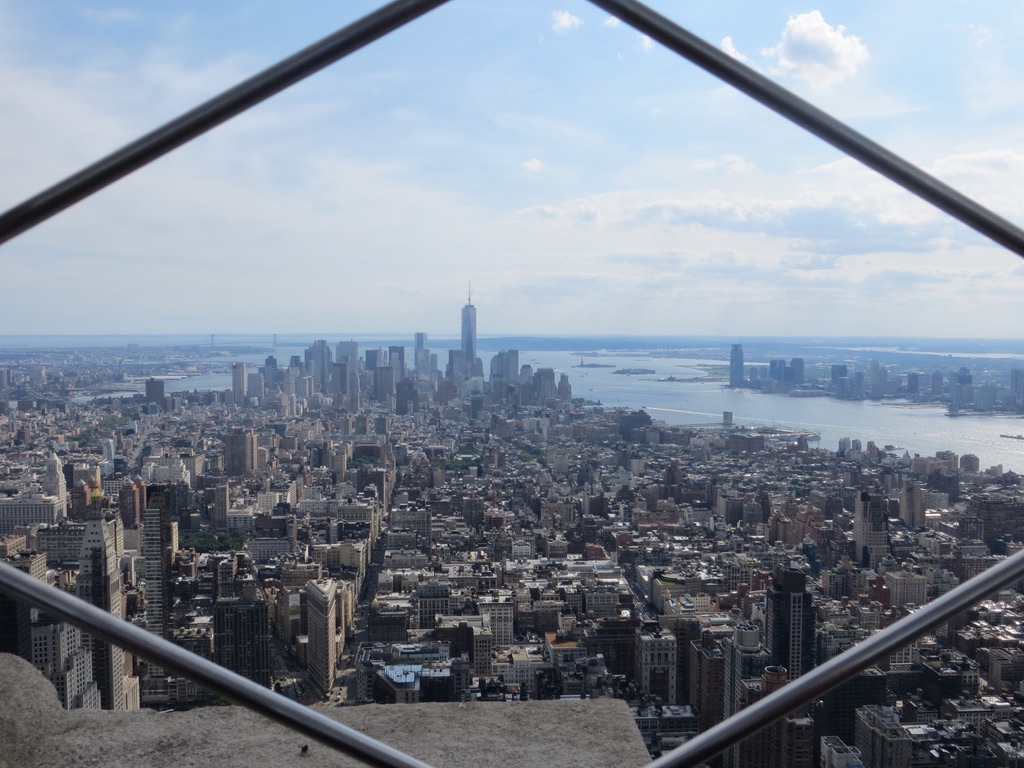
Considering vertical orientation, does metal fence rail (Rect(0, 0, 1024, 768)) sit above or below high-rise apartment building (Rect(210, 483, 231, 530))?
above

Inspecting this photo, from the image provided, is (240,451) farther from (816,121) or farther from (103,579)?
(816,121)

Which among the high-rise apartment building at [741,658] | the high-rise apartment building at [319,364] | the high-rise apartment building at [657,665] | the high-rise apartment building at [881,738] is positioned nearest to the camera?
the high-rise apartment building at [881,738]

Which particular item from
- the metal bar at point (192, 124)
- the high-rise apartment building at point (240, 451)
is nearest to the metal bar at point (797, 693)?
the metal bar at point (192, 124)

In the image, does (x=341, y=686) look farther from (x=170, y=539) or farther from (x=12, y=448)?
(x=12, y=448)

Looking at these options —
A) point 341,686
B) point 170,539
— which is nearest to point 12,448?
point 170,539

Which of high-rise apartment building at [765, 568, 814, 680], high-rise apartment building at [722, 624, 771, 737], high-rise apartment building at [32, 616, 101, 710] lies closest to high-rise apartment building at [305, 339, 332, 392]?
high-rise apartment building at [765, 568, 814, 680]

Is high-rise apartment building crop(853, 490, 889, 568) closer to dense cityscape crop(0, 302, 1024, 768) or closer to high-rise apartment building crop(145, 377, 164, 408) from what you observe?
dense cityscape crop(0, 302, 1024, 768)

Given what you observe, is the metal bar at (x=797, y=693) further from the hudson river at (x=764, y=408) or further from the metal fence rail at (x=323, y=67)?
the hudson river at (x=764, y=408)
